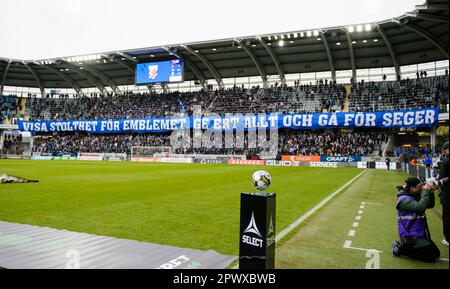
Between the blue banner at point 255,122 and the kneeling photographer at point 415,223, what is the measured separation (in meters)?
33.3

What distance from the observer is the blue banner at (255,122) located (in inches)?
1390

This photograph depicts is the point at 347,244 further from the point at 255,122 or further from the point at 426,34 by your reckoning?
the point at 426,34

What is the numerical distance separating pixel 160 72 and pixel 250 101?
558 inches

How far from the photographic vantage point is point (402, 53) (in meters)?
42.5

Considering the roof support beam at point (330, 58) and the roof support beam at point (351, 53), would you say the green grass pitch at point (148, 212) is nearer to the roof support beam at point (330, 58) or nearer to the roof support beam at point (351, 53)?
the roof support beam at point (351, 53)

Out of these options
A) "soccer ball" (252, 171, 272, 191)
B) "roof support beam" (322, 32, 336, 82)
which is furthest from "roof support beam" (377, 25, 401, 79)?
"soccer ball" (252, 171, 272, 191)

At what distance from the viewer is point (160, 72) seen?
4912cm

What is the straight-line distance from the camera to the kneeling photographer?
5395 millimetres

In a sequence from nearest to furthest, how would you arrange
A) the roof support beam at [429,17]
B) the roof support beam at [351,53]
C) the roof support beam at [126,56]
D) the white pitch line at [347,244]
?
the white pitch line at [347,244] < the roof support beam at [429,17] < the roof support beam at [351,53] < the roof support beam at [126,56]

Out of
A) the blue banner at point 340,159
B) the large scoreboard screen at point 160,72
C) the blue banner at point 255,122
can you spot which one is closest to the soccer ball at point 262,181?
the blue banner at point 255,122

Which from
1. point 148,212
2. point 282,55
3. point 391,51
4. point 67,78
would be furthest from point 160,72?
point 148,212

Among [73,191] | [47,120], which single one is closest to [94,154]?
[47,120]
